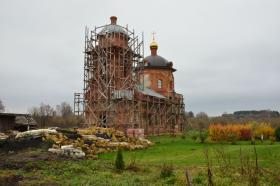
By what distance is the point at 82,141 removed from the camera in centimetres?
2112

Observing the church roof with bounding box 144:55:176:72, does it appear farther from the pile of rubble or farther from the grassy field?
the grassy field

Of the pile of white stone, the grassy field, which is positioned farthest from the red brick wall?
the grassy field

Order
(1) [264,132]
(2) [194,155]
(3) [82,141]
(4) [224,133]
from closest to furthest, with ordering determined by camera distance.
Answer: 1. (2) [194,155]
2. (3) [82,141]
3. (4) [224,133]
4. (1) [264,132]

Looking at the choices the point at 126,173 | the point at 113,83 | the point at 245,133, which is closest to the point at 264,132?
the point at 245,133

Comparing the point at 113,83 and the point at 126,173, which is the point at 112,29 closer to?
the point at 113,83

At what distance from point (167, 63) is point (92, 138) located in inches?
1069

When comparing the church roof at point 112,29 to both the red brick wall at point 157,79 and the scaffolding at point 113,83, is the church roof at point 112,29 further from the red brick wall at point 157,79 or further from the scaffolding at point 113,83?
the red brick wall at point 157,79

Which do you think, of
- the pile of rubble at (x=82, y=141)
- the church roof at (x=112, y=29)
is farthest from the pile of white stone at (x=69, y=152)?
the church roof at (x=112, y=29)

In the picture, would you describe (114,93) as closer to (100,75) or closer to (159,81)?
(100,75)

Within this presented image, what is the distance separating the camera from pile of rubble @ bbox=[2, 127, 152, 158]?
18.5 m

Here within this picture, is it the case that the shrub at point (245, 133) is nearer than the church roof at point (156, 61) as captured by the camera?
Yes

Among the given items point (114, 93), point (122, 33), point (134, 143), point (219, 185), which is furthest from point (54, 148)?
point (122, 33)

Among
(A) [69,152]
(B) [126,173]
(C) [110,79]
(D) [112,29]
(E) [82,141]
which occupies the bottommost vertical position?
(B) [126,173]

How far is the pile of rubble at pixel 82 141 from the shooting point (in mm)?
18469
